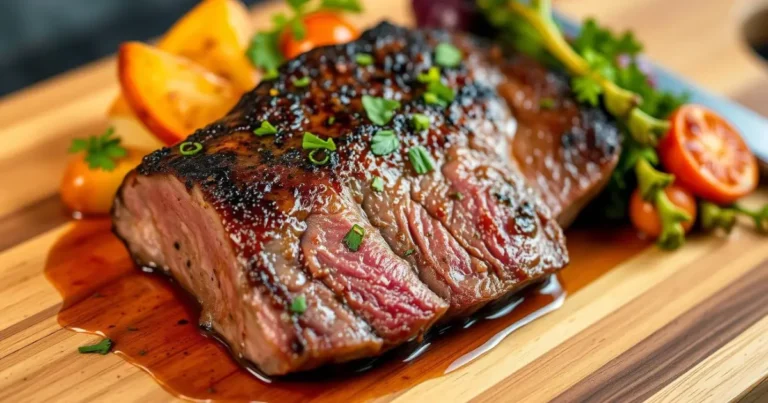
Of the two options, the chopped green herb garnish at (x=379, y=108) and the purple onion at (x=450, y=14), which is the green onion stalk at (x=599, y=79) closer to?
the purple onion at (x=450, y=14)

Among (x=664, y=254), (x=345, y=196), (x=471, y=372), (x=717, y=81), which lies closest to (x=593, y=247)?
(x=664, y=254)

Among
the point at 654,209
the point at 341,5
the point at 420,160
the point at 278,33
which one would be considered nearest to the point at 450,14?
the point at 341,5

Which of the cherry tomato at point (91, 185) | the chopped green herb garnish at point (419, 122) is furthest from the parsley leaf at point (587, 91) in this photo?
the cherry tomato at point (91, 185)

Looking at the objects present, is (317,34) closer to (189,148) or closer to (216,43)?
(216,43)

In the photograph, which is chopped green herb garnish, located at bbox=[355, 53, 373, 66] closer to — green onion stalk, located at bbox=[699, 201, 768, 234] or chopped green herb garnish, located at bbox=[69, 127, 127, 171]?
chopped green herb garnish, located at bbox=[69, 127, 127, 171]

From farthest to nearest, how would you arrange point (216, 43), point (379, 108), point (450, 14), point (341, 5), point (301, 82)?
1. point (450, 14)
2. point (341, 5)
3. point (216, 43)
4. point (301, 82)
5. point (379, 108)

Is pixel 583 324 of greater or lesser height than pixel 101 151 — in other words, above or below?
below

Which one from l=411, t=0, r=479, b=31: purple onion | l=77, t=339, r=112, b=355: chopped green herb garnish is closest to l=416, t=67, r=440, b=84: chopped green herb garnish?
l=411, t=0, r=479, b=31: purple onion
